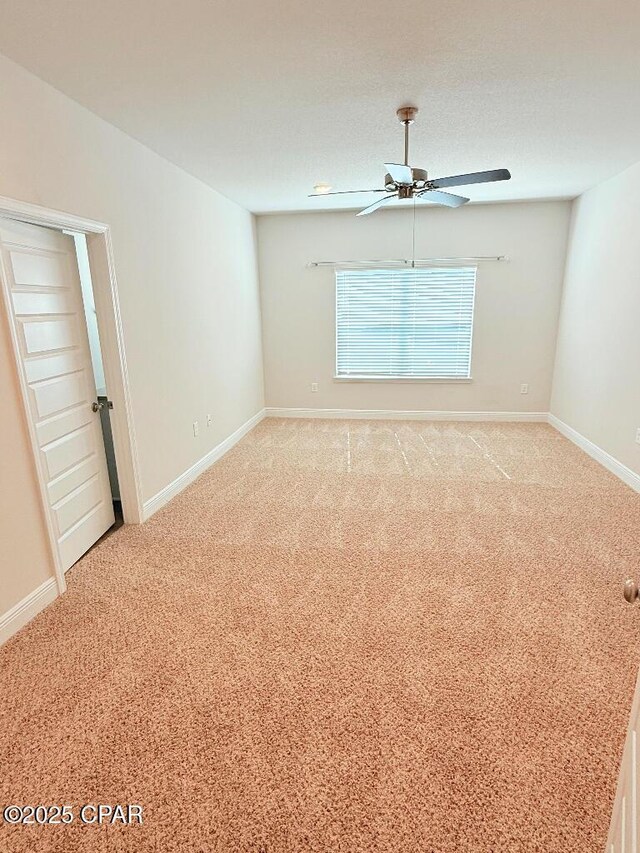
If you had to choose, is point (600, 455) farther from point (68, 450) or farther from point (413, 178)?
point (68, 450)

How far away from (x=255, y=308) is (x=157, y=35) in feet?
12.6

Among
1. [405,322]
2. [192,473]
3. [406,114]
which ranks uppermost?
[406,114]

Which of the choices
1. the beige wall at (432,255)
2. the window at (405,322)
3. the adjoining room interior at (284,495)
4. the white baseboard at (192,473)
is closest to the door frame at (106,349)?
the adjoining room interior at (284,495)

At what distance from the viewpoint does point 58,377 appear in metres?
2.53

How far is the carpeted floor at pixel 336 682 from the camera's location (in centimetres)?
A: 134

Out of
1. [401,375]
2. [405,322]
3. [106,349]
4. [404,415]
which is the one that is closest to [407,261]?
[405,322]

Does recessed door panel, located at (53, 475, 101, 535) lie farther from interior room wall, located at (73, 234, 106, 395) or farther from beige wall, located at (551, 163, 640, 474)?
beige wall, located at (551, 163, 640, 474)

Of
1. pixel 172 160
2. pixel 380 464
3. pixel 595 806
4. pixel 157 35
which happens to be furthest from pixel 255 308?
pixel 595 806

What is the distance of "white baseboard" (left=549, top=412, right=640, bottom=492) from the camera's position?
369cm

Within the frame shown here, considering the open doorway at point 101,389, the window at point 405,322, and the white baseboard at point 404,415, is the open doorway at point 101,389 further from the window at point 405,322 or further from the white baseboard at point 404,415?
the window at point 405,322

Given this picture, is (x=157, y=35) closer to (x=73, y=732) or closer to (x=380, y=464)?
(x=73, y=732)

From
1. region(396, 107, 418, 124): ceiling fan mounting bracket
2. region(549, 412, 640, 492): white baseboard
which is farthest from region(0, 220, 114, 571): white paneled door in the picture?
region(549, 412, 640, 492): white baseboard

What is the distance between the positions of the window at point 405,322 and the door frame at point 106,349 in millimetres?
3364

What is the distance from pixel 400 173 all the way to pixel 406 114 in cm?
37
